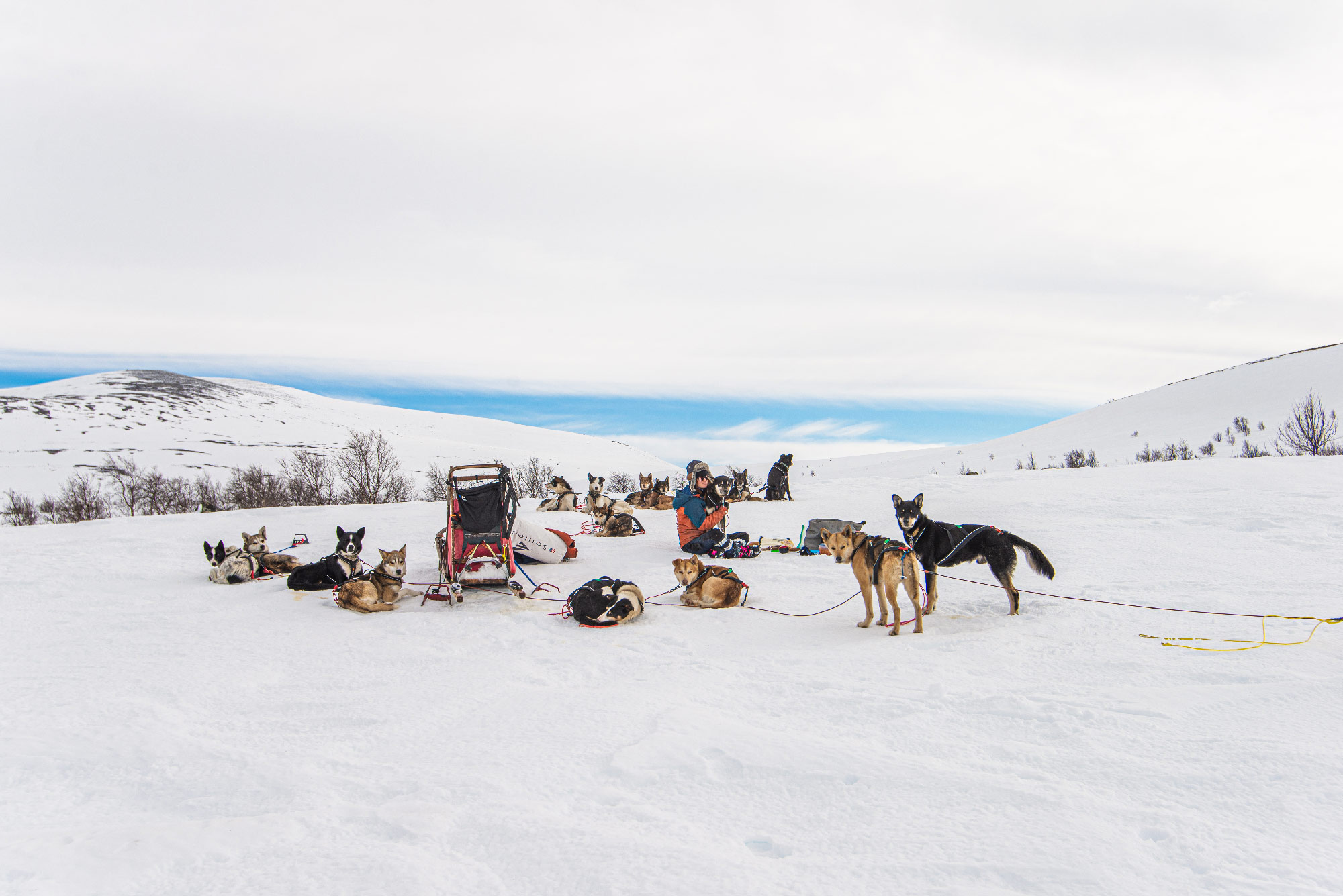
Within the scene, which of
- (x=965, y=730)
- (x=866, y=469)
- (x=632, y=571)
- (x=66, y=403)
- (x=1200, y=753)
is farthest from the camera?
(x=66, y=403)

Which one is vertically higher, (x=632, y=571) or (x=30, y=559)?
(x=632, y=571)

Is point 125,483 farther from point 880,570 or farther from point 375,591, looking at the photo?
point 880,570

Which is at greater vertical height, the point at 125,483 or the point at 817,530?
the point at 817,530

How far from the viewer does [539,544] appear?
841 cm

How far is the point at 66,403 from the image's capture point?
53.1 meters

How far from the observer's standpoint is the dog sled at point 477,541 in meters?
6.81

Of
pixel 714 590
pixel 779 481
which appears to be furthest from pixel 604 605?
pixel 779 481

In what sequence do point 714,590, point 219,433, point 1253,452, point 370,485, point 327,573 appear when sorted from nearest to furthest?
point 714,590, point 327,573, point 1253,452, point 370,485, point 219,433

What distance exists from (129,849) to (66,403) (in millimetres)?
68522

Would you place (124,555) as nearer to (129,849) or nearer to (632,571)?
(632,571)

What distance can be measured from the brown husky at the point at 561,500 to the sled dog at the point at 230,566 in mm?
6705

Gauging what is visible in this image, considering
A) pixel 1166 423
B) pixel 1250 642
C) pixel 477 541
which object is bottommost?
pixel 477 541

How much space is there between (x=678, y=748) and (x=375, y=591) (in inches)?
165

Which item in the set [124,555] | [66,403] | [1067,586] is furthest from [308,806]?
[66,403]
